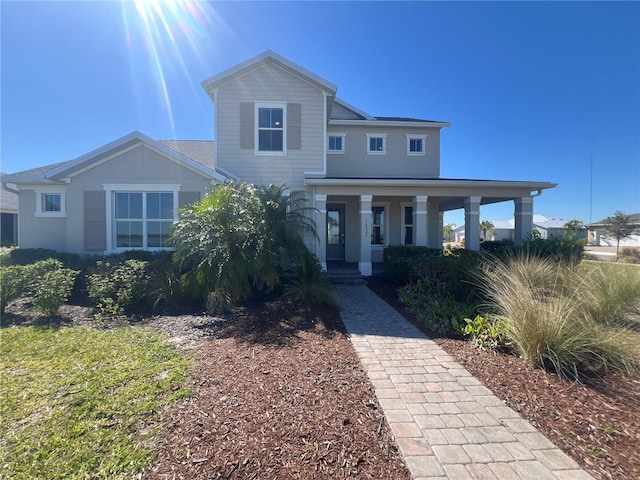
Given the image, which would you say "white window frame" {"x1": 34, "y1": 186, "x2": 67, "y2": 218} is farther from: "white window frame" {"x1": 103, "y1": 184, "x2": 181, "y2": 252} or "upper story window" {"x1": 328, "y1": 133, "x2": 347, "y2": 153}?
"upper story window" {"x1": 328, "y1": 133, "x2": 347, "y2": 153}

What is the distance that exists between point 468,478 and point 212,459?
Answer: 74.7 inches

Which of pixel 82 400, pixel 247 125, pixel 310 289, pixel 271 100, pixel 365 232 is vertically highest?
pixel 271 100

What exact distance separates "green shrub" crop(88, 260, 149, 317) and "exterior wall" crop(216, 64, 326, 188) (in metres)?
5.00

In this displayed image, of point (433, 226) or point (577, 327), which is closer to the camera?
point (577, 327)

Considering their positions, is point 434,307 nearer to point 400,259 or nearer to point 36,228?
point 400,259

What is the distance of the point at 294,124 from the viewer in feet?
33.5

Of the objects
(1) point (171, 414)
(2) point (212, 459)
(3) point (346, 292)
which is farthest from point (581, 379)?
(3) point (346, 292)

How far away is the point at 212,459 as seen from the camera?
2170 mm

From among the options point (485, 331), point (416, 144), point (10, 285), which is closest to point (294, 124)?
point (416, 144)

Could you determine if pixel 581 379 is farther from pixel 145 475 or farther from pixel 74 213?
pixel 74 213

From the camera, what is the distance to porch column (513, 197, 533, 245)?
1045 centimetres

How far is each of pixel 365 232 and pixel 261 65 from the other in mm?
6965

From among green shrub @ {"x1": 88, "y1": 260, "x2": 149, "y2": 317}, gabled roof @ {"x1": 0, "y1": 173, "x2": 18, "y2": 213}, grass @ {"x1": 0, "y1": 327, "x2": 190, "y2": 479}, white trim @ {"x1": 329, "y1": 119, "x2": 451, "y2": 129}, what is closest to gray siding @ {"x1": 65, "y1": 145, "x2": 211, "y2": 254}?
green shrub @ {"x1": 88, "y1": 260, "x2": 149, "y2": 317}

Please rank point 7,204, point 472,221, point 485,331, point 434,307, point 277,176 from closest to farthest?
point 485,331, point 434,307, point 277,176, point 472,221, point 7,204
